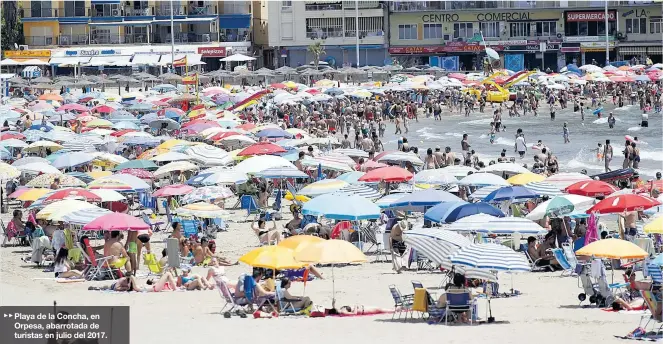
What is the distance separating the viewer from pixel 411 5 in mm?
81250

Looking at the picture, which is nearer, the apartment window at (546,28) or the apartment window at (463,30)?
the apartment window at (546,28)

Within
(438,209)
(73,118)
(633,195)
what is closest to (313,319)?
(438,209)

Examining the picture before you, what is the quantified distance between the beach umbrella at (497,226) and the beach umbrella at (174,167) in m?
9.51

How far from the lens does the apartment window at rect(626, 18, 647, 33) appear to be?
7919cm

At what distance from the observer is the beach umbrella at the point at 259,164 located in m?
23.8

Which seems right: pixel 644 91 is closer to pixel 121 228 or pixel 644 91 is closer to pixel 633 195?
pixel 633 195

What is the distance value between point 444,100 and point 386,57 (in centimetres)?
2269

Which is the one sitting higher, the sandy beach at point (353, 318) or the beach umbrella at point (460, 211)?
the beach umbrella at point (460, 211)

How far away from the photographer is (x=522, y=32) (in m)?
80.6

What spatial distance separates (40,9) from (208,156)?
189 feet

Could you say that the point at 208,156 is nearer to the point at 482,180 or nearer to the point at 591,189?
the point at 482,180

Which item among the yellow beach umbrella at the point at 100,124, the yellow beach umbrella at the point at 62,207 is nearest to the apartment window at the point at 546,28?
the yellow beach umbrella at the point at 100,124

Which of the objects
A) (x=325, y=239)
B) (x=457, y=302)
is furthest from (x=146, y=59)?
(x=457, y=302)

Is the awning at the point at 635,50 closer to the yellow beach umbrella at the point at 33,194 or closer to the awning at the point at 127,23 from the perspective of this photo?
the awning at the point at 127,23
